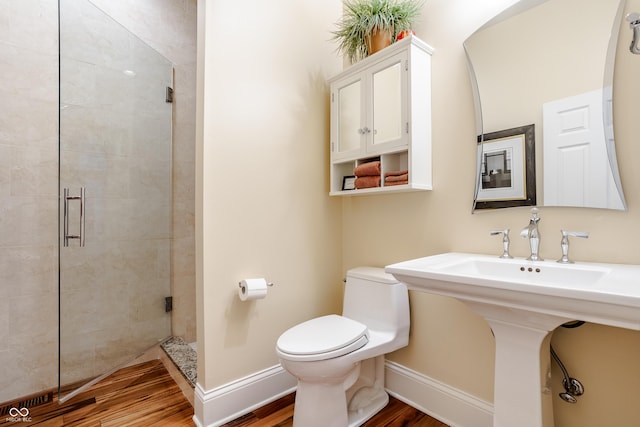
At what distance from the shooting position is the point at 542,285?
0.81 metres

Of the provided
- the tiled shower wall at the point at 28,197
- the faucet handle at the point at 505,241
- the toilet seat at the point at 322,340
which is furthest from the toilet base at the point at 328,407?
the tiled shower wall at the point at 28,197

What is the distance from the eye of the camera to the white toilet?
4.23ft

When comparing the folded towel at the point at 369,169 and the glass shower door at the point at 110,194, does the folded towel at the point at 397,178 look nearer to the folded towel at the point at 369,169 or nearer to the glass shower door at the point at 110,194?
the folded towel at the point at 369,169

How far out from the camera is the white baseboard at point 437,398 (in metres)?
1.41

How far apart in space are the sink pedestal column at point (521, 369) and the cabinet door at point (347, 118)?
1099 millimetres

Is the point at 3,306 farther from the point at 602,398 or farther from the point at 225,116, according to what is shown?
the point at 602,398

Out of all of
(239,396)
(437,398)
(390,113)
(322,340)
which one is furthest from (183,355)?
(390,113)

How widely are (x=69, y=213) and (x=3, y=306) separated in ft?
2.06

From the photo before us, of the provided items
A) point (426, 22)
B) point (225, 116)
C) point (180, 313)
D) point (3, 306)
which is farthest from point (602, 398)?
point (3, 306)

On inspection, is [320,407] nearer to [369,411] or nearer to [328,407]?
[328,407]

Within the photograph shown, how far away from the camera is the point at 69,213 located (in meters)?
1.71


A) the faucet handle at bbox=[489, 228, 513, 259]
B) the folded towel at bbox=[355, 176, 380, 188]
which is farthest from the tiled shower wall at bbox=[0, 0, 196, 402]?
the faucet handle at bbox=[489, 228, 513, 259]

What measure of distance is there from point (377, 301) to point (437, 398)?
22.2 inches

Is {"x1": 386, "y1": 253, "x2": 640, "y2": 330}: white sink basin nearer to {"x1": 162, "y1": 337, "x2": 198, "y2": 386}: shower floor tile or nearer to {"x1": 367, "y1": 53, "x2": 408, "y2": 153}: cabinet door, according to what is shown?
{"x1": 367, "y1": 53, "x2": 408, "y2": 153}: cabinet door
